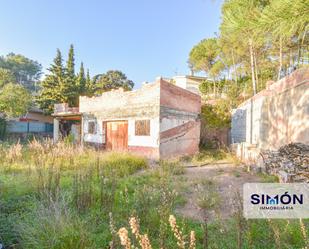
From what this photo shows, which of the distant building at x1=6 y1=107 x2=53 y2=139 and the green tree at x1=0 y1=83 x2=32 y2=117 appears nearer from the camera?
the green tree at x1=0 y1=83 x2=32 y2=117

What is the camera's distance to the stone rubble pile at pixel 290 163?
6.93 meters

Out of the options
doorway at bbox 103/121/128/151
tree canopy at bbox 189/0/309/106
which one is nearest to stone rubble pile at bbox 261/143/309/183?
tree canopy at bbox 189/0/309/106

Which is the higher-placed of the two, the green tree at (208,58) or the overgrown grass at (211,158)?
the green tree at (208,58)

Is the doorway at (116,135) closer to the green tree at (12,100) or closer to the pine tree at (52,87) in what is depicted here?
the green tree at (12,100)

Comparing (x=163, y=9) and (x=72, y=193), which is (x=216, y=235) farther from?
(x=163, y=9)

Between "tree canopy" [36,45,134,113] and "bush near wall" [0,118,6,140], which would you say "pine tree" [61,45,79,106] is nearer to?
"tree canopy" [36,45,134,113]

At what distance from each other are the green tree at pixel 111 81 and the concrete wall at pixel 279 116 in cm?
2061

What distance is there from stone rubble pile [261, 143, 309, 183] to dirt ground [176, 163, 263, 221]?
615 mm

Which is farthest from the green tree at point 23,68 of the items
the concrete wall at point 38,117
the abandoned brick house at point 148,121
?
the abandoned brick house at point 148,121

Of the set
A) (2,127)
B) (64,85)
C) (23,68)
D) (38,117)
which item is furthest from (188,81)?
(23,68)

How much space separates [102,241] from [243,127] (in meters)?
14.2

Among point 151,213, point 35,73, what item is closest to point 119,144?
point 151,213

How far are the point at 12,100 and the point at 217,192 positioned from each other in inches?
748

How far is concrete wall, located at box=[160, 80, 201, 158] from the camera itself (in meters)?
14.2
